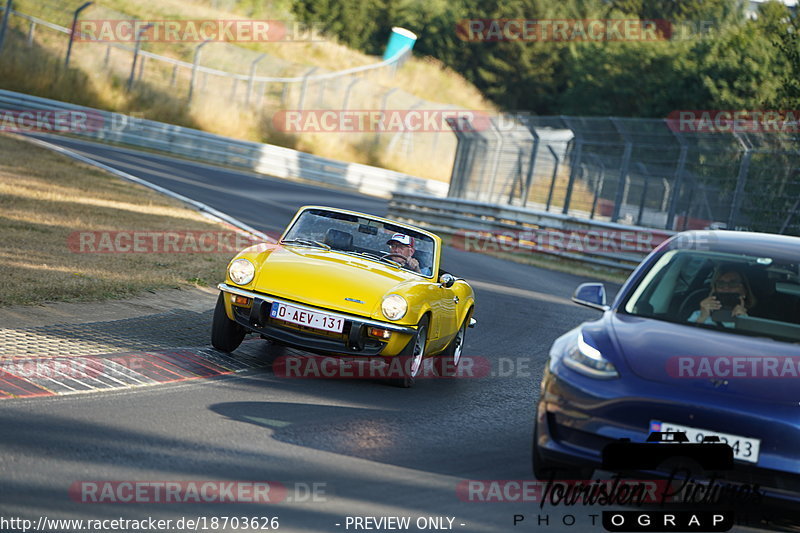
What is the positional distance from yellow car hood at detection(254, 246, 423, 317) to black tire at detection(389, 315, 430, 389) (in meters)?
0.39

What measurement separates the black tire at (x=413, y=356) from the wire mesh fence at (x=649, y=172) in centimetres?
1242

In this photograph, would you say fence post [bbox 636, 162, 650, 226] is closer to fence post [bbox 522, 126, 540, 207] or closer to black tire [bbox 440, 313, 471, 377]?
fence post [bbox 522, 126, 540, 207]

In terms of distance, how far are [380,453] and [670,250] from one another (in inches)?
85.6

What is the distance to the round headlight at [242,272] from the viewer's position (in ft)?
25.4

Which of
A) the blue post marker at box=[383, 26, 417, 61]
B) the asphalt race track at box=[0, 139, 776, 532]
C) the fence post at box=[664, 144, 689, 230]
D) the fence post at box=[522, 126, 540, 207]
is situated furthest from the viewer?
the blue post marker at box=[383, 26, 417, 61]

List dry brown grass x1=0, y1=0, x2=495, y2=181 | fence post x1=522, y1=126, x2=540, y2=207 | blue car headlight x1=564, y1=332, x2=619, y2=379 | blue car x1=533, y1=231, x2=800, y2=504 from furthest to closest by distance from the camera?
1. dry brown grass x1=0, y1=0, x2=495, y2=181
2. fence post x1=522, y1=126, x2=540, y2=207
3. blue car headlight x1=564, y1=332, x2=619, y2=379
4. blue car x1=533, y1=231, x2=800, y2=504

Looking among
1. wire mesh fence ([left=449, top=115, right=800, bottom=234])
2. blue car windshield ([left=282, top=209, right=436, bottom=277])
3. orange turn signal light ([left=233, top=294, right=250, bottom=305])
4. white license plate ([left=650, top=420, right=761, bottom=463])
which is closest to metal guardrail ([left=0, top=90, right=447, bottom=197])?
wire mesh fence ([left=449, top=115, right=800, bottom=234])

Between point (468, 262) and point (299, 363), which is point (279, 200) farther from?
point (299, 363)

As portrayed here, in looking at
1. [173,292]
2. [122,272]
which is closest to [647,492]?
[173,292]

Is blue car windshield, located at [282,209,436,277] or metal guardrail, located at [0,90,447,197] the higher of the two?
blue car windshield, located at [282,209,436,277]

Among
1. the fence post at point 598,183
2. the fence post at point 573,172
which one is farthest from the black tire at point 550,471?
the fence post at point 573,172

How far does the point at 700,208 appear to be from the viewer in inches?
827

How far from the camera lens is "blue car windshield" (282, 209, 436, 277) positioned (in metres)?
8.84

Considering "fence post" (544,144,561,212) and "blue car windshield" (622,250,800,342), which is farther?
"fence post" (544,144,561,212)
